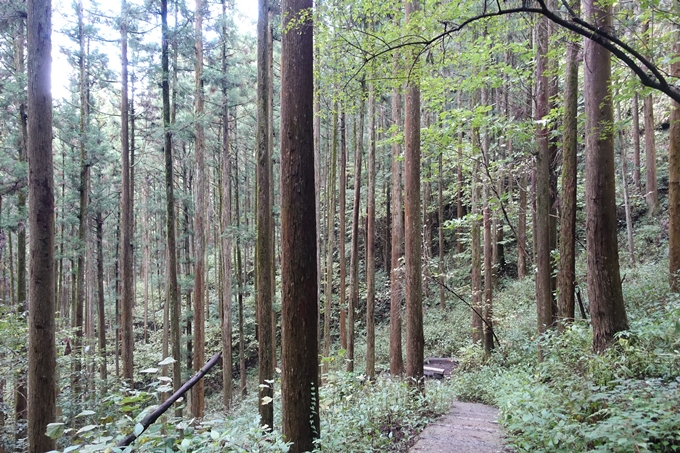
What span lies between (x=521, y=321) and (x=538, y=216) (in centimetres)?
560

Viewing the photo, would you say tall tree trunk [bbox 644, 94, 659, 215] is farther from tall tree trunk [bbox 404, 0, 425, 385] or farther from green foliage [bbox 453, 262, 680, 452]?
tall tree trunk [bbox 404, 0, 425, 385]

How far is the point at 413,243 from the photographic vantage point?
7754mm

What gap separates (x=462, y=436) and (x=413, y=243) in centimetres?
377

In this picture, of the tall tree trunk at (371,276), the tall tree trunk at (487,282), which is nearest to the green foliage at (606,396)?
the tall tree trunk at (487,282)

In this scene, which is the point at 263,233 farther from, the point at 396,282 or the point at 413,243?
the point at 396,282

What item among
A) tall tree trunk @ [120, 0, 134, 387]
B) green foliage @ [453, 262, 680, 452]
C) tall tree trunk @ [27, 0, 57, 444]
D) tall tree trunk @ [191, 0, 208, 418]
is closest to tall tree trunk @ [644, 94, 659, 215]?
green foliage @ [453, 262, 680, 452]

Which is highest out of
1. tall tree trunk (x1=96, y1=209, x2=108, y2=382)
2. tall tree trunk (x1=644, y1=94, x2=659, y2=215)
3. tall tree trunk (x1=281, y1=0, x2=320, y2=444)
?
tall tree trunk (x1=644, y1=94, x2=659, y2=215)

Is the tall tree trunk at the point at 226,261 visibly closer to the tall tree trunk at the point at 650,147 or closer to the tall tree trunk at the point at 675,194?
the tall tree trunk at the point at 675,194

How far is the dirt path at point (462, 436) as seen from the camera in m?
4.51

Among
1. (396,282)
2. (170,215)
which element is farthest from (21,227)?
(396,282)

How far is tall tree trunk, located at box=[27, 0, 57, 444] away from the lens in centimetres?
537

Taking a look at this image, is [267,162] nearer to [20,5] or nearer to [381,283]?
[20,5]

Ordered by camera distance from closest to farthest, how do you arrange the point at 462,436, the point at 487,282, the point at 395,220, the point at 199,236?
1. the point at 462,436
2. the point at 395,220
3. the point at 199,236
4. the point at 487,282

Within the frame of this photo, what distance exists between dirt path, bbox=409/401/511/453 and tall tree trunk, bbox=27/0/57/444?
5.36 metres
